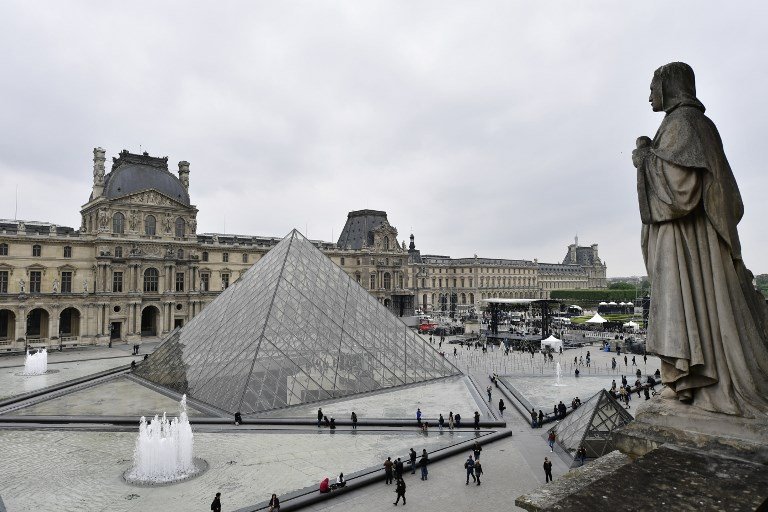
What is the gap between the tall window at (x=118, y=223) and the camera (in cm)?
4541

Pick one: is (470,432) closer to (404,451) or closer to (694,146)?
(404,451)

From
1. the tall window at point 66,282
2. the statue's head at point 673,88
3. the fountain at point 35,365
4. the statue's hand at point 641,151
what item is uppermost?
the tall window at point 66,282

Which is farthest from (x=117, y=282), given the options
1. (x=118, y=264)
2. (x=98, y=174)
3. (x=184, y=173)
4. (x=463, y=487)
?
(x=463, y=487)

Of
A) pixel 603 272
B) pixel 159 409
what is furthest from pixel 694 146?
pixel 603 272

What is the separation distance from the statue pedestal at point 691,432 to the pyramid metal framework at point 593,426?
10968 millimetres

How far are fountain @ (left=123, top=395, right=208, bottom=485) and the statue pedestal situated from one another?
485 inches

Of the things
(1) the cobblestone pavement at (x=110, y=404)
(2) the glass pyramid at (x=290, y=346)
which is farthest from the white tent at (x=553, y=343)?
(1) the cobblestone pavement at (x=110, y=404)

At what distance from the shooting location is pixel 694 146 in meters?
3.47

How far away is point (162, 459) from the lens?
12.8 metres

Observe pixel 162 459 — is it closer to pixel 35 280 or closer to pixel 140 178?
pixel 35 280

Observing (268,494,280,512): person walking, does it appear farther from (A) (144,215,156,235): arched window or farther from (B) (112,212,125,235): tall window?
(A) (144,215,156,235): arched window

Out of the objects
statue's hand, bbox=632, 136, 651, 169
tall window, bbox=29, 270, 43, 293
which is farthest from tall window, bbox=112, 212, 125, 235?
statue's hand, bbox=632, 136, 651, 169

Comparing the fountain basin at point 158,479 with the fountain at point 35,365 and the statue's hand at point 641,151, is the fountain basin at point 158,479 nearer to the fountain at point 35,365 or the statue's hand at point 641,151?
the statue's hand at point 641,151

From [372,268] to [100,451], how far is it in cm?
5404
